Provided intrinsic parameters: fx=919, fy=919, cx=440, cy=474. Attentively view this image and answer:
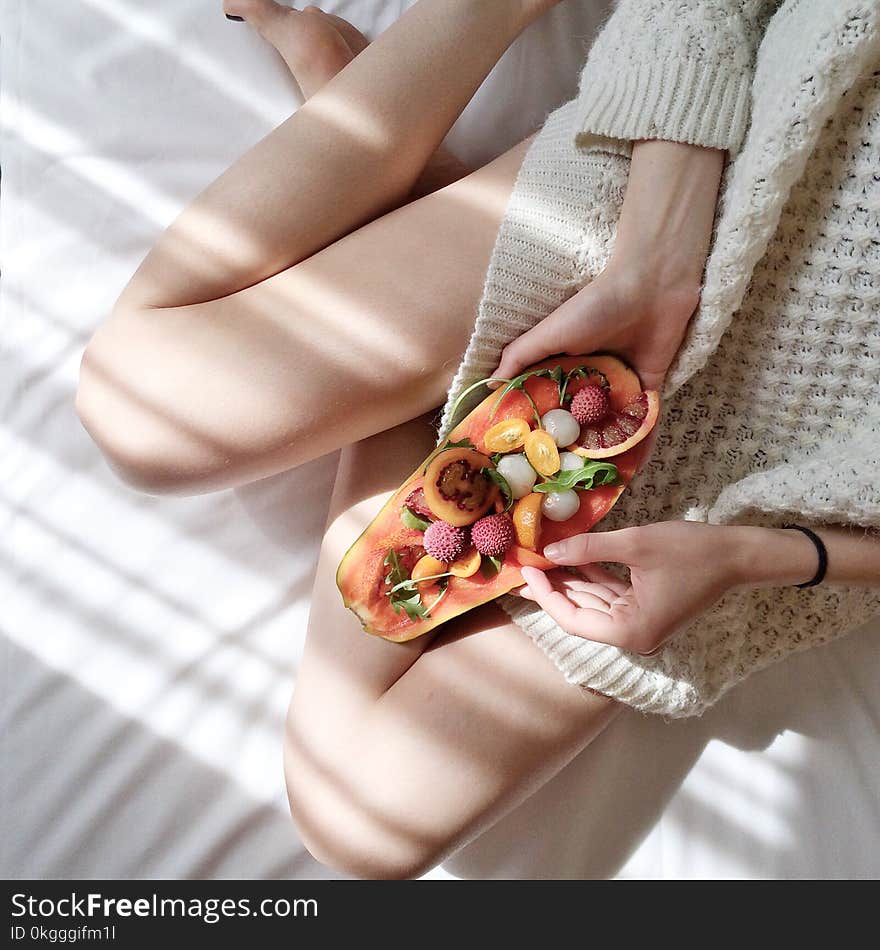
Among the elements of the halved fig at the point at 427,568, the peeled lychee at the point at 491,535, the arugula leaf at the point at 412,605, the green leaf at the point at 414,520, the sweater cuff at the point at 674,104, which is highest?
the sweater cuff at the point at 674,104

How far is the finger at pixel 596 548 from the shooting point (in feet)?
2.49

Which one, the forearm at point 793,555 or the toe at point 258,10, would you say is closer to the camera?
the forearm at point 793,555

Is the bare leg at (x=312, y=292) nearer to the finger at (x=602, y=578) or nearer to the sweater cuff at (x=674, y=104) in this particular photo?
the sweater cuff at (x=674, y=104)

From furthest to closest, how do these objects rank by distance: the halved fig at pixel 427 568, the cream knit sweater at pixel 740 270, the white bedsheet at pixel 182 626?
the white bedsheet at pixel 182 626
the halved fig at pixel 427 568
the cream knit sweater at pixel 740 270

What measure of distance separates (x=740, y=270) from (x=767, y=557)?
238 mm

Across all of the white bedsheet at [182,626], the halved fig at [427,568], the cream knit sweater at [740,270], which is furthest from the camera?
the white bedsheet at [182,626]

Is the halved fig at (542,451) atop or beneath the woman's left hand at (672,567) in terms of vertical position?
atop

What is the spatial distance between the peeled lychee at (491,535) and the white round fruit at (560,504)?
4 cm

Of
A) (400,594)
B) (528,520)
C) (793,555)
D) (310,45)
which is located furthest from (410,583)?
(310,45)

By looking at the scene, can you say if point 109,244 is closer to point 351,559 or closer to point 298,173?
point 298,173

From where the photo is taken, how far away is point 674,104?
763 mm

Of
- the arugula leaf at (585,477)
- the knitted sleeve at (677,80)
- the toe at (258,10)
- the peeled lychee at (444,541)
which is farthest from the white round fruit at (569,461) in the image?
the toe at (258,10)

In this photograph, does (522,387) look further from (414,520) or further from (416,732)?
(416,732)
